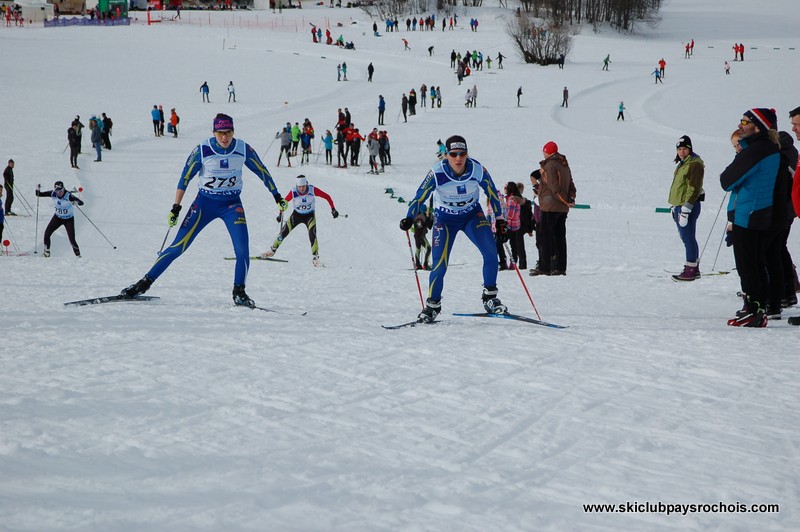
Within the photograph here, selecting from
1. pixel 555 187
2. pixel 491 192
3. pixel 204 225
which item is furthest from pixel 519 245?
pixel 204 225

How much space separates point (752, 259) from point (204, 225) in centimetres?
517

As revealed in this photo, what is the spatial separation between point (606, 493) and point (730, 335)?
3493 millimetres

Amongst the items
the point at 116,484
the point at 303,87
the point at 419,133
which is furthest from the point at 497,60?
the point at 116,484

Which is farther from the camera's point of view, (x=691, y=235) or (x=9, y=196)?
(x=9, y=196)

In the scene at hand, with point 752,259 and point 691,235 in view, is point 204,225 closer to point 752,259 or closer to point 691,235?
point 752,259

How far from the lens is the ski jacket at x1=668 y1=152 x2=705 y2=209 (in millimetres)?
9117

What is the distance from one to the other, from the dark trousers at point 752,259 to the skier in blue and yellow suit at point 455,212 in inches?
82.8

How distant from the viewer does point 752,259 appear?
6.23m

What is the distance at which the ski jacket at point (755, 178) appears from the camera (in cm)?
609

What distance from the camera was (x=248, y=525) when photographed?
274 centimetres

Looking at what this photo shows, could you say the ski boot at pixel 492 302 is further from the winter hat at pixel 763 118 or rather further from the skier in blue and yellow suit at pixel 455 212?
the winter hat at pixel 763 118

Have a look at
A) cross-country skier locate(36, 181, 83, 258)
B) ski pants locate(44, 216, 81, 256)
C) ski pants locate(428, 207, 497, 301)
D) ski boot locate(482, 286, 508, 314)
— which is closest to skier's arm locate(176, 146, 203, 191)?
ski pants locate(428, 207, 497, 301)

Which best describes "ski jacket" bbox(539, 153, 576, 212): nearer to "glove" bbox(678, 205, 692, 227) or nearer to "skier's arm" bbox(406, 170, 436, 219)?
"glove" bbox(678, 205, 692, 227)

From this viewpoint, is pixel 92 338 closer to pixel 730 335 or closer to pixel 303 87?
pixel 730 335
